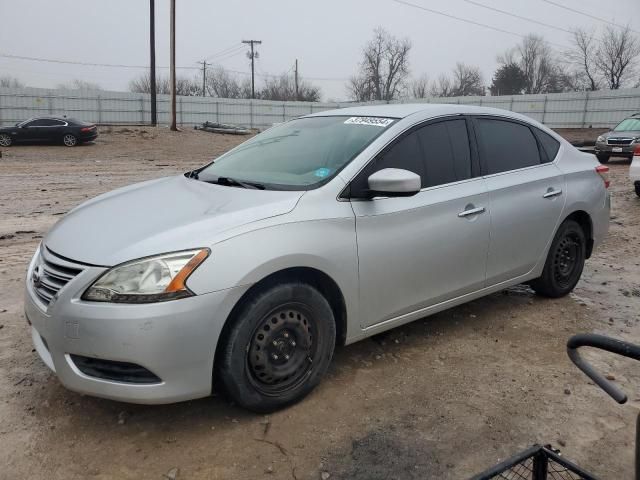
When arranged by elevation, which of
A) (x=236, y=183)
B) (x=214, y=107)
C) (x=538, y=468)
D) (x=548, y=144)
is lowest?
(x=538, y=468)

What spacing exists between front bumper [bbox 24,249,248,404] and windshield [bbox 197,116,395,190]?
1.00m

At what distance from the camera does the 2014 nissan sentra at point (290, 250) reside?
2.56m

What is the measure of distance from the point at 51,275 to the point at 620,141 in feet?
59.9

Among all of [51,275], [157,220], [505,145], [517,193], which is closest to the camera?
[51,275]

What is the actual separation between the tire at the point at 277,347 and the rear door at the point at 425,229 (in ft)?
1.17

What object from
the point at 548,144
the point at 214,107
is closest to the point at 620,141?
the point at 548,144

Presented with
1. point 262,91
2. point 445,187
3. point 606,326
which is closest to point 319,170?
point 445,187

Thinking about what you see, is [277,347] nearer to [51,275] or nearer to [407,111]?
[51,275]

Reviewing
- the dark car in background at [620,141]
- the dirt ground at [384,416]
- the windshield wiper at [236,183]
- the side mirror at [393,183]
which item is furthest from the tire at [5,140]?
the side mirror at [393,183]

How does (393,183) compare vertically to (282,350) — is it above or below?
above

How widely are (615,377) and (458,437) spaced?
1.38 meters

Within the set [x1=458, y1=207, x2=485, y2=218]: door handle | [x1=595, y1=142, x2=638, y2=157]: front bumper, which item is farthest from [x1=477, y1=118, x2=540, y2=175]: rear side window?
[x1=595, y1=142, x2=638, y2=157]: front bumper

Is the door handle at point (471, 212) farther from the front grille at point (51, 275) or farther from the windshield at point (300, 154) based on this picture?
the front grille at point (51, 275)

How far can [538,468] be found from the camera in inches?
87.8
